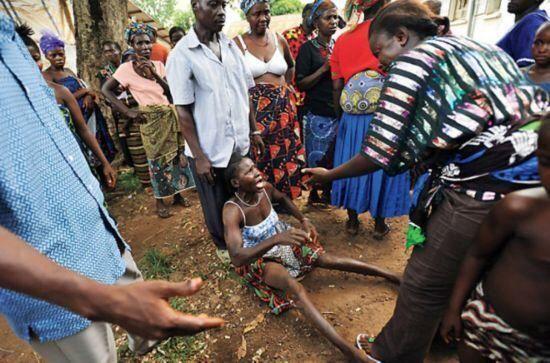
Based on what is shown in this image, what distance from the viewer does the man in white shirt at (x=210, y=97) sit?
2.22 meters

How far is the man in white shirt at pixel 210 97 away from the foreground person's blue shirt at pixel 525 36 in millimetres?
2324

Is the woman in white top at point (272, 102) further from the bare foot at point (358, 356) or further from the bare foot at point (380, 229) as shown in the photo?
the bare foot at point (358, 356)

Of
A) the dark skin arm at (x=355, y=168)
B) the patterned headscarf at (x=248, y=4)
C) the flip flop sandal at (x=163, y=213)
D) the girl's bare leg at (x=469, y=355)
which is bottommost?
the flip flop sandal at (x=163, y=213)

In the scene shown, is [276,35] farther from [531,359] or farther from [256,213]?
[531,359]

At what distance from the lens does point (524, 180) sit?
1153mm

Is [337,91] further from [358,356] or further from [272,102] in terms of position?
[358,356]

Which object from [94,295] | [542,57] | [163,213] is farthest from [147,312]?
[163,213]

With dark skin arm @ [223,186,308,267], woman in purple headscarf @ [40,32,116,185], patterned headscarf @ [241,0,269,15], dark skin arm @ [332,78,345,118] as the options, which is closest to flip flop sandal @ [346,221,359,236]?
dark skin arm @ [332,78,345,118]

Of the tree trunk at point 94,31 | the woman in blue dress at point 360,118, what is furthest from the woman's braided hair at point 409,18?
the tree trunk at point 94,31

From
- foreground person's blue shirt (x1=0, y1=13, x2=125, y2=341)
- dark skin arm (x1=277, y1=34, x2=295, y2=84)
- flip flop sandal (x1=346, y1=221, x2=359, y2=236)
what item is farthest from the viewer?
dark skin arm (x1=277, y1=34, x2=295, y2=84)

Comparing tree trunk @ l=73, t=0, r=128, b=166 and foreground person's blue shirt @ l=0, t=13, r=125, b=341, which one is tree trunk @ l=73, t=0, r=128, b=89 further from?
foreground person's blue shirt @ l=0, t=13, r=125, b=341

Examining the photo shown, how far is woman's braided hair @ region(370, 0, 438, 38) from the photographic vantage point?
139cm

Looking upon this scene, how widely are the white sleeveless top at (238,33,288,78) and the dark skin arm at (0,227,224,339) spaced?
8.50ft

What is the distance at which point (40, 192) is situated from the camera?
1.03 metres
